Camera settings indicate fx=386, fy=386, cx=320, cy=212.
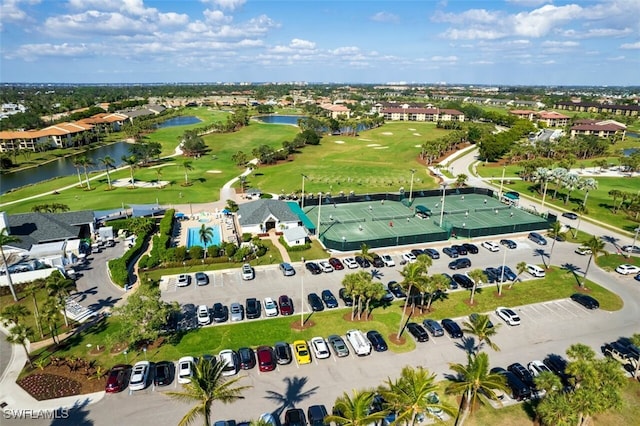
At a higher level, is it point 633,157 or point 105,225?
point 633,157

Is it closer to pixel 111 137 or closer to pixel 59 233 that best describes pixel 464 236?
pixel 59 233

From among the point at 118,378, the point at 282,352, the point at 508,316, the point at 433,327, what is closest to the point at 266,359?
the point at 282,352

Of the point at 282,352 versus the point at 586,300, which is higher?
the point at 586,300

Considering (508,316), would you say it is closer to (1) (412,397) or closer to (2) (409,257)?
(2) (409,257)

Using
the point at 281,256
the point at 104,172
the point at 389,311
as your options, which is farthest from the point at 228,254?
the point at 104,172

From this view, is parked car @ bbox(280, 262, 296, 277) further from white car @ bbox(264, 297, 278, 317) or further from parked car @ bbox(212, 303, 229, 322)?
parked car @ bbox(212, 303, 229, 322)

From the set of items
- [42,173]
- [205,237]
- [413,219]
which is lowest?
[42,173]
